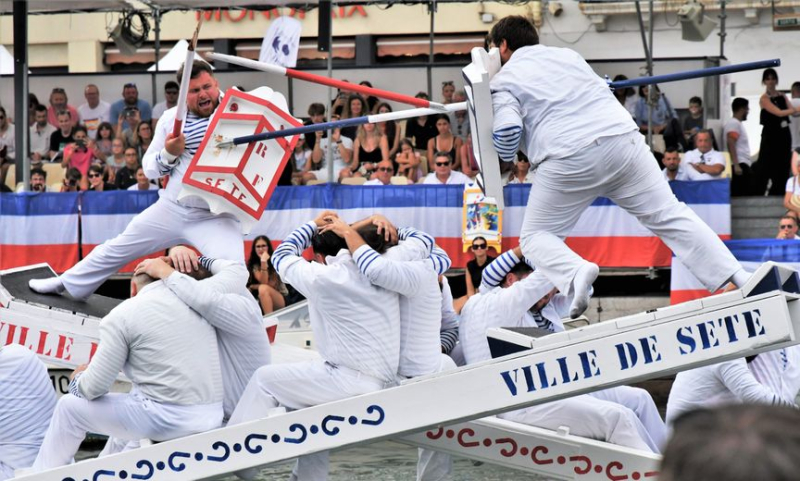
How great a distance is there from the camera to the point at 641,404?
271 inches

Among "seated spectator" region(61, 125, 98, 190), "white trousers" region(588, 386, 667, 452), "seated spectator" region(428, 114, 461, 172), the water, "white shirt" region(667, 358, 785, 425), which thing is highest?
"seated spectator" region(428, 114, 461, 172)

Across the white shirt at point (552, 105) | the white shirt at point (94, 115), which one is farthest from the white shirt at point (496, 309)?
the white shirt at point (94, 115)

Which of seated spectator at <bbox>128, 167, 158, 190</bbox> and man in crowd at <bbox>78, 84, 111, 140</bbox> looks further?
man in crowd at <bbox>78, 84, 111, 140</bbox>

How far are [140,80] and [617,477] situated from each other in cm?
1122

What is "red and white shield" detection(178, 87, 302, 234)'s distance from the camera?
25.1 feet

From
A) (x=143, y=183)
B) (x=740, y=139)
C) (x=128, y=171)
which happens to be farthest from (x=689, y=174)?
(x=128, y=171)

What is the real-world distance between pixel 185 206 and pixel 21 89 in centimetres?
634

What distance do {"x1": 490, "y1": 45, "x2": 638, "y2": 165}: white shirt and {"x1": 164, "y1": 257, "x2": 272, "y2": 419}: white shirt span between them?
1652mm

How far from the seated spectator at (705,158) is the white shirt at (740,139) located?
43.5 inches

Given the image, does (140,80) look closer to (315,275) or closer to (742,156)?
(742,156)

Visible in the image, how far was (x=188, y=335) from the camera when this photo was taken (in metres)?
6.18

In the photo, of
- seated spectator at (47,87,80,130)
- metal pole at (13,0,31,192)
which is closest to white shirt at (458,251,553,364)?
metal pole at (13,0,31,192)

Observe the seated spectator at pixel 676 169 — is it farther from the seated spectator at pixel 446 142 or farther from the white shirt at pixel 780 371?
the white shirt at pixel 780 371

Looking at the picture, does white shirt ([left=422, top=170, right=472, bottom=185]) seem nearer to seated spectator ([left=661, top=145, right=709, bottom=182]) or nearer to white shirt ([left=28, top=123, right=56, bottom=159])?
seated spectator ([left=661, top=145, right=709, bottom=182])
